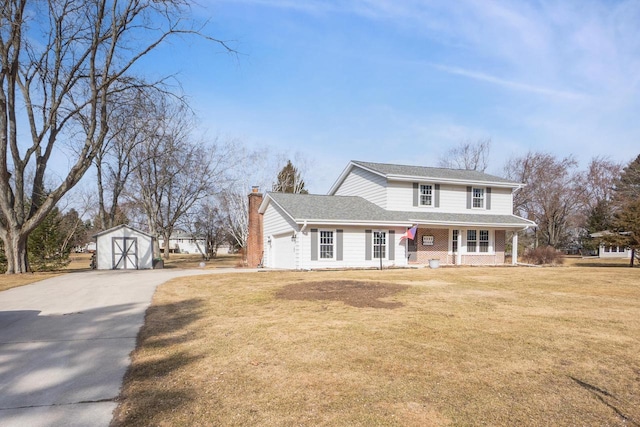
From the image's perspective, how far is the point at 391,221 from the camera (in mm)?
21969

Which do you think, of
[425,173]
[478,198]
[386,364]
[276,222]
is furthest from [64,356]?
[478,198]

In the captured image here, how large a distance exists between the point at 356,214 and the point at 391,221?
1914 millimetres

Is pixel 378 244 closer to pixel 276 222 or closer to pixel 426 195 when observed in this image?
pixel 426 195

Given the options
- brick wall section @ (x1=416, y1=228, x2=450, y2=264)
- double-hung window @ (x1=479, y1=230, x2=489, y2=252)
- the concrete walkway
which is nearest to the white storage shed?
the concrete walkway

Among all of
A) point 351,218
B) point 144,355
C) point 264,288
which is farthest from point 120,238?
point 144,355

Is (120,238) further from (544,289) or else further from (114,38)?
(544,289)

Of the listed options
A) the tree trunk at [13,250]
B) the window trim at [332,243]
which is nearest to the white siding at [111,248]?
the tree trunk at [13,250]

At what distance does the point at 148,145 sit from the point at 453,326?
33.1 meters

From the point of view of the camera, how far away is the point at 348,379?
458 centimetres

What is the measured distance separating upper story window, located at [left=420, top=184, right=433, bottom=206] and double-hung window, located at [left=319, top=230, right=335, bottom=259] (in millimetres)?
6875

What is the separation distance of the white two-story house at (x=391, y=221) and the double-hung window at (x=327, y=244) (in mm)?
52

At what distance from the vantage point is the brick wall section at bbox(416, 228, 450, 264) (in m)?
24.3

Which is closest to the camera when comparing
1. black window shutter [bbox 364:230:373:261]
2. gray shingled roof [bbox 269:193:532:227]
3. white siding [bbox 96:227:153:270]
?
gray shingled roof [bbox 269:193:532:227]

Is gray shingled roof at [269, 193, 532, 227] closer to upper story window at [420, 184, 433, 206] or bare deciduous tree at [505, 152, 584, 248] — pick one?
upper story window at [420, 184, 433, 206]
